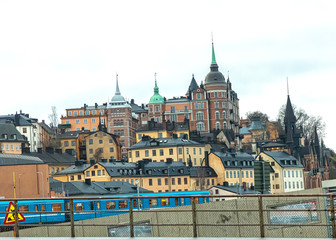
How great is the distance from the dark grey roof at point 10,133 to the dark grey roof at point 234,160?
4565cm

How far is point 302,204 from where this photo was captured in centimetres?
4003

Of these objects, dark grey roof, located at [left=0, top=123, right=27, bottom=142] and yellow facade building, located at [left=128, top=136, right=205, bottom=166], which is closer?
yellow facade building, located at [left=128, top=136, right=205, bottom=166]

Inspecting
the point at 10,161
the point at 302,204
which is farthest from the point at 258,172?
the point at 10,161

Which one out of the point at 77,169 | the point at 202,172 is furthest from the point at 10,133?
the point at 202,172

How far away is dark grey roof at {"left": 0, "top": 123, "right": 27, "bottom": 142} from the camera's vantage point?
16938 cm

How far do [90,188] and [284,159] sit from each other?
5588cm

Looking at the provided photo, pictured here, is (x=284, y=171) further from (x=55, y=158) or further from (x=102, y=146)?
(x=55, y=158)

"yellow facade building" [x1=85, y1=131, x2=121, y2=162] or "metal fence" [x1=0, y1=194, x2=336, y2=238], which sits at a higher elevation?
"yellow facade building" [x1=85, y1=131, x2=121, y2=162]

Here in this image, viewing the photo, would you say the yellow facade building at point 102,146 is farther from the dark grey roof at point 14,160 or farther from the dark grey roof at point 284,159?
the dark grey roof at point 14,160

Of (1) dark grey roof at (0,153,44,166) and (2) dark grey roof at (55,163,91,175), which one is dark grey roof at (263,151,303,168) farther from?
(1) dark grey roof at (0,153,44,166)

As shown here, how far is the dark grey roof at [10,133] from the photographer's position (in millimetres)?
169375

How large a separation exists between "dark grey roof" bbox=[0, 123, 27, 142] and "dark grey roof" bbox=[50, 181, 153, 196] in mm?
57931

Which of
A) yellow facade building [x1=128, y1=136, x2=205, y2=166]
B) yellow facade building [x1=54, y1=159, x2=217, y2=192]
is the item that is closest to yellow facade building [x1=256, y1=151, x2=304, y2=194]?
yellow facade building [x1=54, y1=159, x2=217, y2=192]

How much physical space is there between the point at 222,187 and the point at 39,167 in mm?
50024
